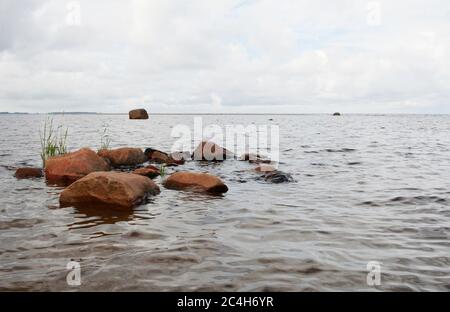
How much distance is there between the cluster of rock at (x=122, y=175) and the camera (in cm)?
857

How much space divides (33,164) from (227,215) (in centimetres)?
1131

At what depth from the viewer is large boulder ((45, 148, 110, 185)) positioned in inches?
473

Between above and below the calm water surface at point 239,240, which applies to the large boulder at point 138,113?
above

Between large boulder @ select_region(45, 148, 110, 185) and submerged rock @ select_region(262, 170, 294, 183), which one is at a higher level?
large boulder @ select_region(45, 148, 110, 185)

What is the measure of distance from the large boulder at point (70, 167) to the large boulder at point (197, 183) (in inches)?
110

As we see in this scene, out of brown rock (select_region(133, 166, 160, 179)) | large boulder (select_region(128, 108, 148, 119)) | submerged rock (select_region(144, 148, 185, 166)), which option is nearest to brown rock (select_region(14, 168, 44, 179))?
brown rock (select_region(133, 166, 160, 179))

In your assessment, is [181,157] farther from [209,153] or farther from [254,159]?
[254,159]

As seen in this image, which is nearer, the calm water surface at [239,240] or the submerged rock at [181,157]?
the calm water surface at [239,240]

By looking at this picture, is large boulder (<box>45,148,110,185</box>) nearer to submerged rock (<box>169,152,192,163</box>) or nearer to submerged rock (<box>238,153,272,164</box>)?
submerged rock (<box>169,152,192,163</box>)

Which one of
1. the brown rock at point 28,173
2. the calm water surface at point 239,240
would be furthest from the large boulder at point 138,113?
the calm water surface at point 239,240

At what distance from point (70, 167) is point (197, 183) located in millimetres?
4350

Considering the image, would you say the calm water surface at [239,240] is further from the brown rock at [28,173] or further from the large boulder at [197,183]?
the brown rock at [28,173]

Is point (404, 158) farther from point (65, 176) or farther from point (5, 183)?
point (5, 183)
